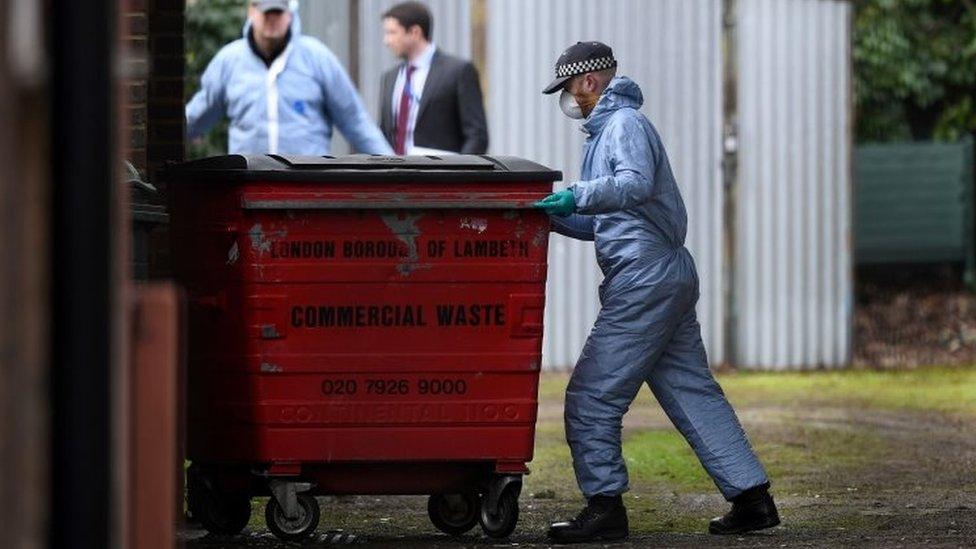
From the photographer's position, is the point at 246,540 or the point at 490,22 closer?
the point at 246,540

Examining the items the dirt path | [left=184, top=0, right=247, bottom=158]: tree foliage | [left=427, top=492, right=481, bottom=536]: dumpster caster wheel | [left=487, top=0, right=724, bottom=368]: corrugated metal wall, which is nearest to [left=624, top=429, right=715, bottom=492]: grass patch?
the dirt path

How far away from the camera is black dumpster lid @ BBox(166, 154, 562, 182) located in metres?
7.28

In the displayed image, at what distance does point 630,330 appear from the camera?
25.3 feet

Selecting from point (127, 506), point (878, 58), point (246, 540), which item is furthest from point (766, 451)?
point (878, 58)

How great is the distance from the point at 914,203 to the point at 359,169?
1511 centimetres

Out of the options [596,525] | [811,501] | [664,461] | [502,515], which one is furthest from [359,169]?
[664,461]

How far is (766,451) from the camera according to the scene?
34.9 ft

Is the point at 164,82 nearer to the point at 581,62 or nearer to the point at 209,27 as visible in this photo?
the point at 581,62

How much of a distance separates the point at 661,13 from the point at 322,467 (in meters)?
7.83

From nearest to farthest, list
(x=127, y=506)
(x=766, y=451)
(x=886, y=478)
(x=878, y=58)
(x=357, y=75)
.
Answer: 1. (x=127, y=506)
2. (x=886, y=478)
3. (x=766, y=451)
4. (x=357, y=75)
5. (x=878, y=58)

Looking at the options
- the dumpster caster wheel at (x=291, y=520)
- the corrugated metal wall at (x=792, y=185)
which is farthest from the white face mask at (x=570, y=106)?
the corrugated metal wall at (x=792, y=185)

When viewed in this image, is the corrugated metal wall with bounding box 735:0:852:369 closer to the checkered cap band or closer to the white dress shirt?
the white dress shirt

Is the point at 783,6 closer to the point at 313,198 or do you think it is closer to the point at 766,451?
the point at 766,451

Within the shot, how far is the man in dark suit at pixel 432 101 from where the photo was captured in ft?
36.9
